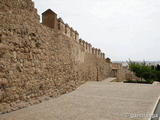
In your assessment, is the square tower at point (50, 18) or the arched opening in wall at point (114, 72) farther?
the arched opening in wall at point (114, 72)

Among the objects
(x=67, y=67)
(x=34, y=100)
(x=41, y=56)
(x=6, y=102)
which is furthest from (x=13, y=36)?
(x=67, y=67)

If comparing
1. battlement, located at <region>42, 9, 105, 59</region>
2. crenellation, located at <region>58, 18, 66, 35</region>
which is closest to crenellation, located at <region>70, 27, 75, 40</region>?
battlement, located at <region>42, 9, 105, 59</region>

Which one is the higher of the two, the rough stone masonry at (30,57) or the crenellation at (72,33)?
the crenellation at (72,33)

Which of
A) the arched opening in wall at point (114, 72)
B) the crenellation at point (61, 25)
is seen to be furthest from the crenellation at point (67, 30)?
the arched opening in wall at point (114, 72)

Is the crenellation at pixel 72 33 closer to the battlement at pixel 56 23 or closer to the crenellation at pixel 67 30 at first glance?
the battlement at pixel 56 23

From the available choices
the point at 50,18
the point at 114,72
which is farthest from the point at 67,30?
the point at 114,72

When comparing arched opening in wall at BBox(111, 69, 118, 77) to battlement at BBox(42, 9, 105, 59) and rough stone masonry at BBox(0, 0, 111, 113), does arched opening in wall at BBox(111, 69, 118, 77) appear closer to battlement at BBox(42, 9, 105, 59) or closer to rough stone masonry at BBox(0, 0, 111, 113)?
battlement at BBox(42, 9, 105, 59)

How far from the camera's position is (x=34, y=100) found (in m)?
4.77

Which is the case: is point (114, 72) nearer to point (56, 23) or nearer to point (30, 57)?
point (56, 23)

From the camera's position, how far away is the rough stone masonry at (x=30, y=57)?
386 centimetres

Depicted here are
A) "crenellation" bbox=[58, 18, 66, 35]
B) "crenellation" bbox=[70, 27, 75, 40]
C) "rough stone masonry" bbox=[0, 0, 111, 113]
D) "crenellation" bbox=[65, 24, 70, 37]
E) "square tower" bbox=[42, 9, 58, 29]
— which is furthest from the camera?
"crenellation" bbox=[70, 27, 75, 40]

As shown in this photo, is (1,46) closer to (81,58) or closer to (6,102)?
(6,102)

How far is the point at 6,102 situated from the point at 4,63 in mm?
896

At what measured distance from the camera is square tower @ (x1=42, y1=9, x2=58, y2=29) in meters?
6.16
